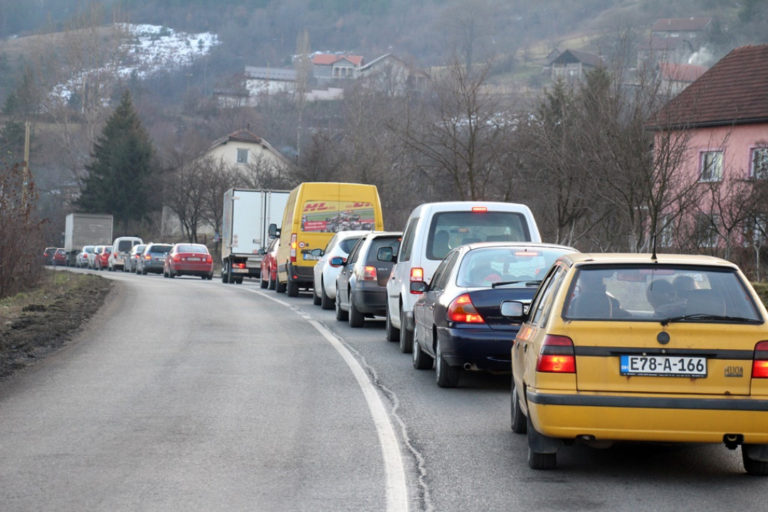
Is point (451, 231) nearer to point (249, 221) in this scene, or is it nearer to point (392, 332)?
point (392, 332)

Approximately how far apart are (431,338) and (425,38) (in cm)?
16772

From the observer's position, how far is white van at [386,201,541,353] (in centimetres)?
1473

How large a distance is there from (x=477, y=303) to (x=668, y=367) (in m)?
4.38

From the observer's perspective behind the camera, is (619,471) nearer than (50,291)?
Yes

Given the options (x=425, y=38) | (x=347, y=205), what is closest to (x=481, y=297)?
(x=347, y=205)

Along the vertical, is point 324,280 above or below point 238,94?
below

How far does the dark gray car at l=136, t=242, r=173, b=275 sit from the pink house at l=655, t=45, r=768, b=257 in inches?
981

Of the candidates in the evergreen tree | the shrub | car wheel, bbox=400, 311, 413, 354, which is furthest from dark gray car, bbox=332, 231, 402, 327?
the evergreen tree

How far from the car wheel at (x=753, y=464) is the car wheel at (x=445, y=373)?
4389 mm

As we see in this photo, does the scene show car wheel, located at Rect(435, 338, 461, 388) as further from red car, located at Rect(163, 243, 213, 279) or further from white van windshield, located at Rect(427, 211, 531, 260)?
red car, located at Rect(163, 243, 213, 279)

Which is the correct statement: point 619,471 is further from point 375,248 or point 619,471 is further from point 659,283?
point 375,248

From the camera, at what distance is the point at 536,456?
7617 mm

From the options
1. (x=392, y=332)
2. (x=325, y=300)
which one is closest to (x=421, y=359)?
(x=392, y=332)

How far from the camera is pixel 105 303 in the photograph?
2508 cm
